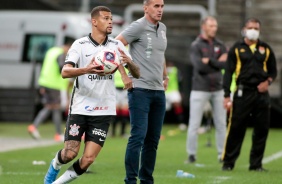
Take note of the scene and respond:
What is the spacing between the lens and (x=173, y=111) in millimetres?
29375

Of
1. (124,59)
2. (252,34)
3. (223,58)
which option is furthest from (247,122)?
(124,59)

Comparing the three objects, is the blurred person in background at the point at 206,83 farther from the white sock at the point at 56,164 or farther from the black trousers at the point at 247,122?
the white sock at the point at 56,164

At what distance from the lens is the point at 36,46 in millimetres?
28453

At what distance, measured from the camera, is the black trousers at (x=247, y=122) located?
13922mm

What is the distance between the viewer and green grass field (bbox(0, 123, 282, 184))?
1267cm

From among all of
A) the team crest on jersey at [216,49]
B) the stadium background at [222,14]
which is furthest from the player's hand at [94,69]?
the stadium background at [222,14]

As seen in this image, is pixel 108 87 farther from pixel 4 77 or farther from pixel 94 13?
pixel 4 77

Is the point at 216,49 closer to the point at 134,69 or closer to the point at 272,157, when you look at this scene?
the point at 272,157

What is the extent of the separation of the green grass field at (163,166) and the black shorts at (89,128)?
70.4 inches

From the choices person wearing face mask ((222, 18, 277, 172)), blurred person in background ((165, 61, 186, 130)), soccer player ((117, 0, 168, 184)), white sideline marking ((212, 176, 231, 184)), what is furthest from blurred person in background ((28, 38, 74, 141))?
soccer player ((117, 0, 168, 184))

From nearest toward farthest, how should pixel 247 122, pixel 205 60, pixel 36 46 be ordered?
pixel 247 122
pixel 205 60
pixel 36 46

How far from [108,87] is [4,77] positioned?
1828 centimetres

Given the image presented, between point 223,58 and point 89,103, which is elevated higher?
point 89,103

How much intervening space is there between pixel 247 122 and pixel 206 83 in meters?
1.80
